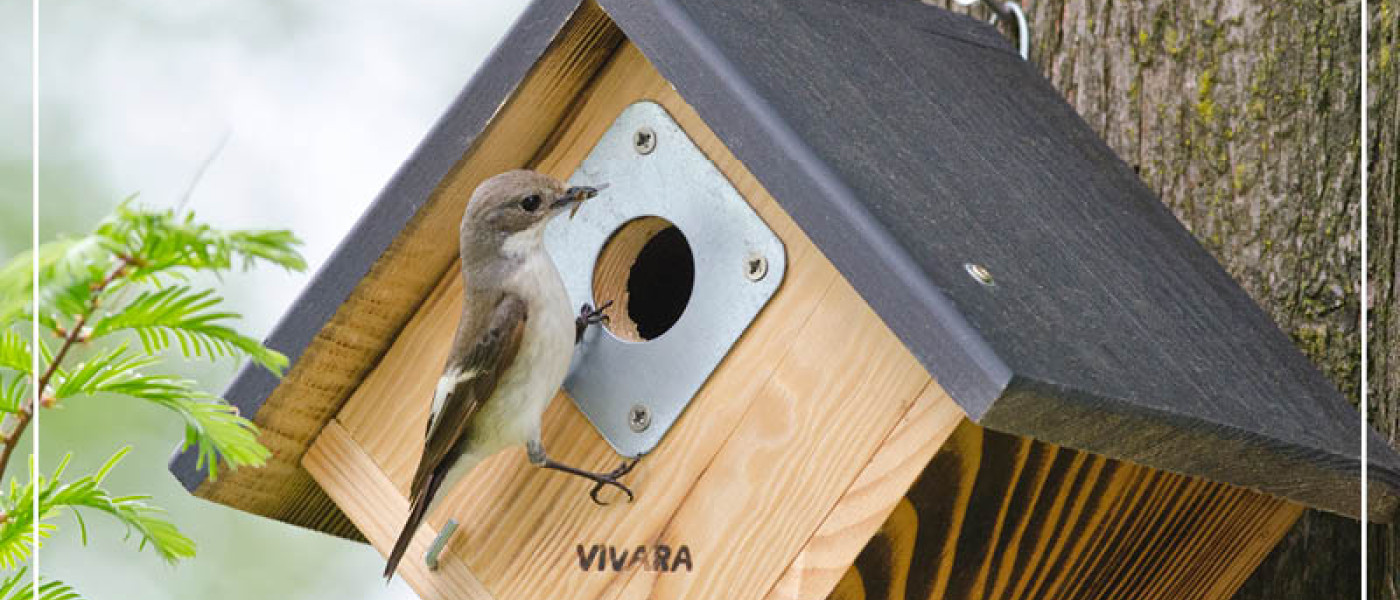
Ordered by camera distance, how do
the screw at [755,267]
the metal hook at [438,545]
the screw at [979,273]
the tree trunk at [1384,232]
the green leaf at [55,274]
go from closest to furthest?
the green leaf at [55,274] → the screw at [979,273] → the screw at [755,267] → the metal hook at [438,545] → the tree trunk at [1384,232]

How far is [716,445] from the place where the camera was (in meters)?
2.86

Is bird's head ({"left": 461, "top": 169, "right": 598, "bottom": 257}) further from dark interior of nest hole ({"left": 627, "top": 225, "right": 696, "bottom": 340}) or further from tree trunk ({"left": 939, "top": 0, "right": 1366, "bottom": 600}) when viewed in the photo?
tree trunk ({"left": 939, "top": 0, "right": 1366, "bottom": 600})

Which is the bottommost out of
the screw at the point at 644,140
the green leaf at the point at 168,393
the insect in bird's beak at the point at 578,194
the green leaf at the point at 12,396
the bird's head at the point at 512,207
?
the green leaf at the point at 12,396

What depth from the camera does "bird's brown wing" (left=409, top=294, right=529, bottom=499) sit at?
305 centimetres

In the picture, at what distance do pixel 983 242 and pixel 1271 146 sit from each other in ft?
3.46

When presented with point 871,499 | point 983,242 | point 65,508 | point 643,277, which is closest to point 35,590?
point 65,508

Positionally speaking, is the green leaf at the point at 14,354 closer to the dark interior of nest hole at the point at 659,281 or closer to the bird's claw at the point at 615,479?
the bird's claw at the point at 615,479

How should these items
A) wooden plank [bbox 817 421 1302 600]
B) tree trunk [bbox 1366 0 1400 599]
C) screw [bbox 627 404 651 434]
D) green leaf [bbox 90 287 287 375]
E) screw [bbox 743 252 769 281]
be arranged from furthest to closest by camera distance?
tree trunk [bbox 1366 0 1400 599] < screw [bbox 627 404 651 434] < screw [bbox 743 252 769 281] < wooden plank [bbox 817 421 1302 600] < green leaf [bbox 90 287 287 375]

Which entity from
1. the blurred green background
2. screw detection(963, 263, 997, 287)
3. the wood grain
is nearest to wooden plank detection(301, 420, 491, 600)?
the wood grain

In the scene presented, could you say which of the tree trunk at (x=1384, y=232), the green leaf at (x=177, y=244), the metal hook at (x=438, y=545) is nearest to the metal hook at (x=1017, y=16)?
the tree trunk at (x=1384, y=232)

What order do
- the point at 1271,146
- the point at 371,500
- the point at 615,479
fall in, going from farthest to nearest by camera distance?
the point at 1271,146 < the point at 371,500 < the point at 615,479

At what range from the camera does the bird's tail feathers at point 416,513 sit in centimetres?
306

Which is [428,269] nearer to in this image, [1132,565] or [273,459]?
[273,459]

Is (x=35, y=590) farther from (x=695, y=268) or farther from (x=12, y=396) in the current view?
(x=695, y=268)
